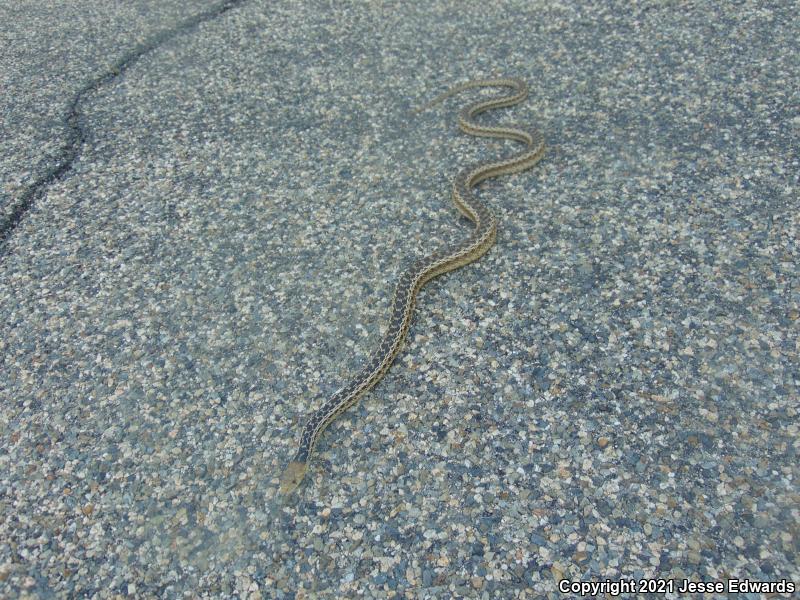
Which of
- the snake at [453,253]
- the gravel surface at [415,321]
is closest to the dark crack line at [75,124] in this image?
the gravel surface at [415,321]

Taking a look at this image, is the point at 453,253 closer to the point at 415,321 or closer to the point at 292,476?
the point at 415,321

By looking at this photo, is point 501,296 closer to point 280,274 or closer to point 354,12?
point 280,274

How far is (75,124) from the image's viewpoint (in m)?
6.82

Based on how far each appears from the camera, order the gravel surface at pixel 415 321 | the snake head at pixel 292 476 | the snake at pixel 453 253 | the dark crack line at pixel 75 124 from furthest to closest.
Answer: the dark crack line at pixel 75 124, the snake at pixel 453 253, the snake head at pixel 292 476, the gravel surface at pixel 415 321

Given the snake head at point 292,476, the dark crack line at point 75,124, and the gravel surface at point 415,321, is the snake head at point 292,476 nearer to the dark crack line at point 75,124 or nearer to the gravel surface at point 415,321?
the gravel surface at point 415,321

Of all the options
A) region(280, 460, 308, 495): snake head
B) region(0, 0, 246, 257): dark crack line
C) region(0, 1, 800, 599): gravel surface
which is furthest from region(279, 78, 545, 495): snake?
region(0, 0, 246, 257): dark crack line

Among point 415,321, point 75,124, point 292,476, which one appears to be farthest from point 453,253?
point 75,124

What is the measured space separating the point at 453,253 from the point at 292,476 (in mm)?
2180

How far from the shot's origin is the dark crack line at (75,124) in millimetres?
5801

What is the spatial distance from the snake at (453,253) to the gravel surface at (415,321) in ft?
0.33

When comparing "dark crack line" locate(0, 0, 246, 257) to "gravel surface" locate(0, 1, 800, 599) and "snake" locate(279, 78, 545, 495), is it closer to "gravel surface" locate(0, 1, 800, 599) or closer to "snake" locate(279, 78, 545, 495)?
"gravel surface" locate(0, 1, 800, 599)

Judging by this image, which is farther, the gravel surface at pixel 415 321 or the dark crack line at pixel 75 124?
the dark crack line at pixel 75 124

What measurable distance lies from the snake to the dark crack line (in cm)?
342

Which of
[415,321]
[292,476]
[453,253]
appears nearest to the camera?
[292,476]
